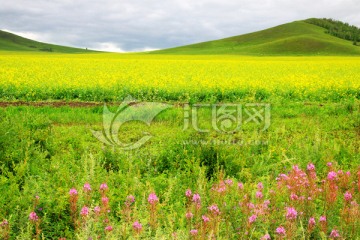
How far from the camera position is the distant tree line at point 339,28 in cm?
11038

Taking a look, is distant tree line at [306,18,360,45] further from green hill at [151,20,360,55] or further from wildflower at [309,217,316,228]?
wildflower at [309,217,316,228]

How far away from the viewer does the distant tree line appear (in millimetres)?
110375

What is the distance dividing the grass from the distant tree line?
103 metres

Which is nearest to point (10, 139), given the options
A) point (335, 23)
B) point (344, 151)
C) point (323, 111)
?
point (344, 151)

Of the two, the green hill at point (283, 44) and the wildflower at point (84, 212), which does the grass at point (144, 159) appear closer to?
the wildflower at point (84, 212)

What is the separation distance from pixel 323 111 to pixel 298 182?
29.5ft

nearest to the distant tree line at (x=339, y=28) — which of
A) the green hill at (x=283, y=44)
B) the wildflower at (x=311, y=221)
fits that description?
the green hill at (x=283, y=44)

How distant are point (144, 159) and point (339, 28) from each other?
5175 inches

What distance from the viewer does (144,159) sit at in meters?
7.00

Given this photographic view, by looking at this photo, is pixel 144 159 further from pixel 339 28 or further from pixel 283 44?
pixel 339 28

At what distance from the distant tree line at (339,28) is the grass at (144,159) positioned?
10304 centimetres

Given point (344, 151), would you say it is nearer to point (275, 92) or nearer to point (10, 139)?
point (10, 139)

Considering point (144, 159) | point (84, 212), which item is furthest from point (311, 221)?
point (144, 159)

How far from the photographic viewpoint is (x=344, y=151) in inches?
293
